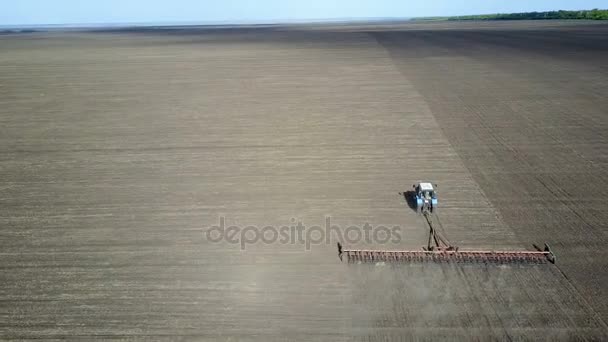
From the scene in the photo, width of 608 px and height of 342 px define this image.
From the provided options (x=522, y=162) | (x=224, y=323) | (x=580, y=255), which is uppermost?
(x=522, y=162)

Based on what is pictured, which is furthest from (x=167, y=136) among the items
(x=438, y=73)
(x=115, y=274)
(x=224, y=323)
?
(x=438, y=73)

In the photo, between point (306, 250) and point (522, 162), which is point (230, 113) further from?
point (522, 162)

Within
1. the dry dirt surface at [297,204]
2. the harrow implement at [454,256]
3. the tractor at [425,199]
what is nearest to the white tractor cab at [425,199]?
the tractor at [425,199]

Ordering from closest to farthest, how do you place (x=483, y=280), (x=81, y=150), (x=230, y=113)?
(x=483, y=280)
(x=81, y=150)
(x=230, y=113)

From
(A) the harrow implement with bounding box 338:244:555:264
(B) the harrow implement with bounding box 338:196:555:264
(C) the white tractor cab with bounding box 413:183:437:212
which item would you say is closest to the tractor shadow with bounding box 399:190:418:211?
(C) the white tractor cab with bounding box 413:183:437:212

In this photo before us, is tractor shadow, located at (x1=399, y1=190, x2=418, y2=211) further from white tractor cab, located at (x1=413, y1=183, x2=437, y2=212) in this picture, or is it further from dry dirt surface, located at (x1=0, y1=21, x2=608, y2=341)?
dry dirt surface, located at (x1=0, y1=21, x2=608, y2=341)

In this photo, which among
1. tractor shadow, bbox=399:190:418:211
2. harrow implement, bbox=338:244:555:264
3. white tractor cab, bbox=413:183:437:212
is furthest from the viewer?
tractor shadow, bbox=399:190:418:211
